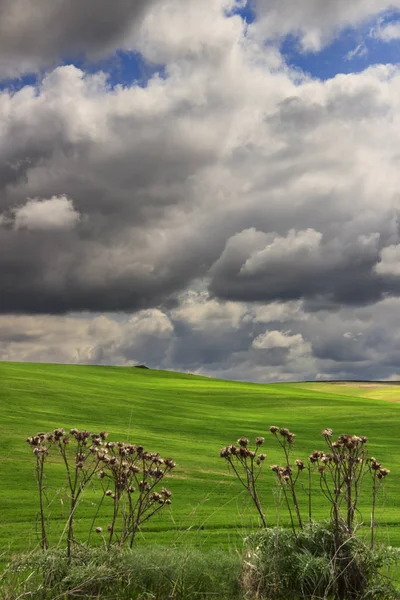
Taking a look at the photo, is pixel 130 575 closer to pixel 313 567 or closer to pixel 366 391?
pixel 313 567

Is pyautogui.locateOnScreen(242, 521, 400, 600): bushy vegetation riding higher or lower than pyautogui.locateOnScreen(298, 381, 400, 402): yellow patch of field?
lower

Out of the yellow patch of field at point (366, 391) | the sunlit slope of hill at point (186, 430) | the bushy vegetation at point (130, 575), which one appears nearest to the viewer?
the bushy vegetation at point (130, 575)

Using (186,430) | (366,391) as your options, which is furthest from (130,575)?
(366,391)

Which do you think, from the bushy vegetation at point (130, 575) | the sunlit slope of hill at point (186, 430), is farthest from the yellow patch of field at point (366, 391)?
the bushy vegetation at point (130, 575)

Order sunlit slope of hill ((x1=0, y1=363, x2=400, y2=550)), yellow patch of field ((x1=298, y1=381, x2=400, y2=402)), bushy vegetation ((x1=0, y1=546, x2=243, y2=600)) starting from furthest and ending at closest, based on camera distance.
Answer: yellow patch of field ((x1=298, y1=381, x2=400, y2=402)), sunlit slope of hill ((x1=0, y1=363, x2=400, y2=550)), bushy vegetation ((x1=0, y1=546, x2=243, y2=600))

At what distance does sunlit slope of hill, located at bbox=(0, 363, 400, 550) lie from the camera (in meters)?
17.5

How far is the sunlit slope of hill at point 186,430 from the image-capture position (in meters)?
17.5

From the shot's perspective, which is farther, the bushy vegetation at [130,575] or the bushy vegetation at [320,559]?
the bushy vegetation at [320,559]

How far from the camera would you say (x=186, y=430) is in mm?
40938

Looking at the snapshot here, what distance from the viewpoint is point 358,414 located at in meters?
53.2

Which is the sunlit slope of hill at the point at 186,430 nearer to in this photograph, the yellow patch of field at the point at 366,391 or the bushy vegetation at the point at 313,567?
the bushy vegetation at the point at 313,567

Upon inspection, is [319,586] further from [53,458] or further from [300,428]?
[300,428]

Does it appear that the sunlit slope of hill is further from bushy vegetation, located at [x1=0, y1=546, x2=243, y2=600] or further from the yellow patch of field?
the yellow patch of field

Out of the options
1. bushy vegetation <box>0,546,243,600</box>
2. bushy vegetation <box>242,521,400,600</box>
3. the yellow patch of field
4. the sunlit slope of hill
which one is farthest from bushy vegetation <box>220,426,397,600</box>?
the yellow patch of field
